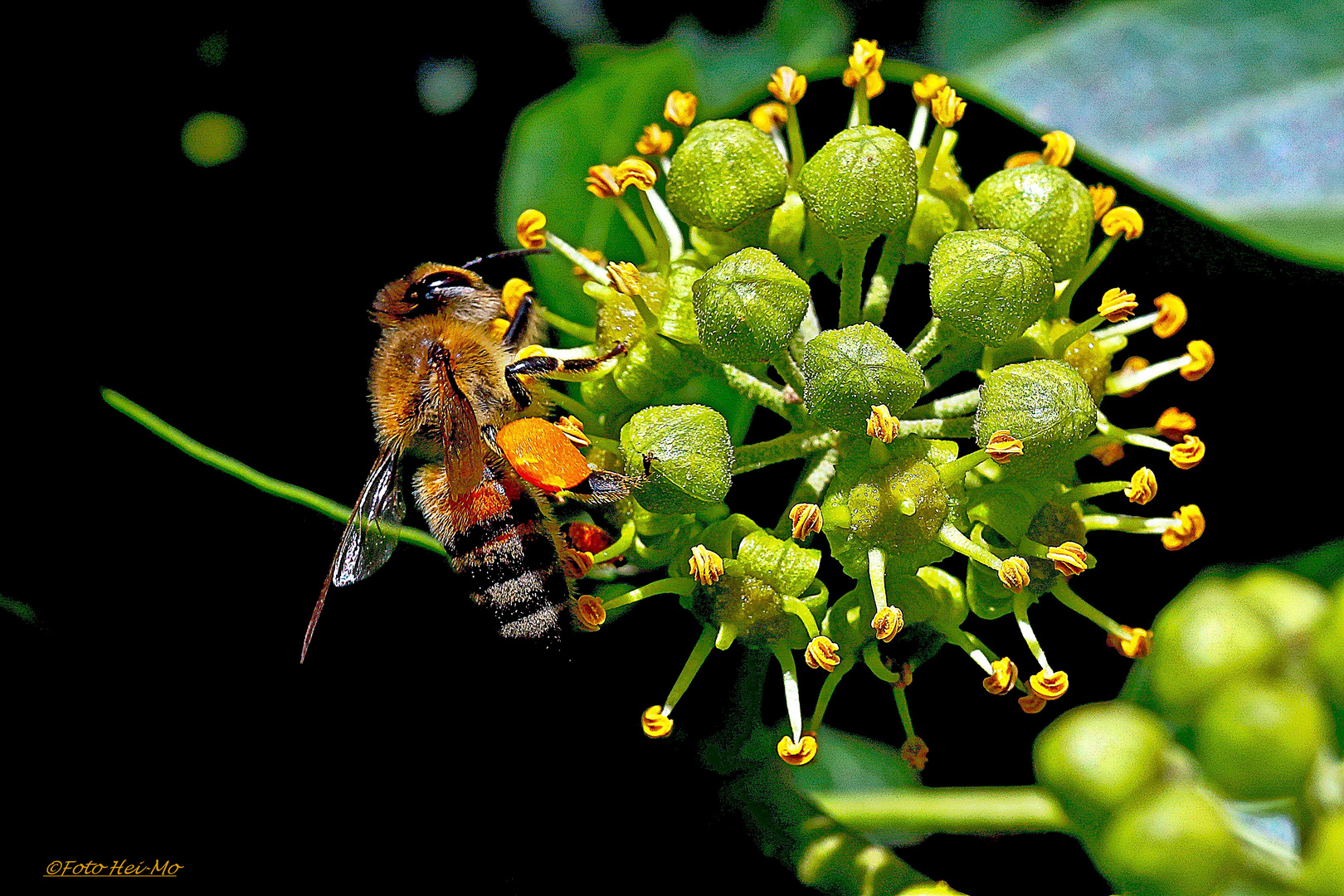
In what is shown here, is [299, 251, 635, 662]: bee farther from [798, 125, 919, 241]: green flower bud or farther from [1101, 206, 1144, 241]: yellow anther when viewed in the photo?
[1101, 206, 1144, 241]: yellow anther

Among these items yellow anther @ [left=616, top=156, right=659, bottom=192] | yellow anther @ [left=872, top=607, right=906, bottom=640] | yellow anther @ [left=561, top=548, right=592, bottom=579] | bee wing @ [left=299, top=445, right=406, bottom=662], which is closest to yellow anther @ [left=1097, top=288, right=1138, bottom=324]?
yellow anther @ [left=872, top=607, right=906, bottom=640]

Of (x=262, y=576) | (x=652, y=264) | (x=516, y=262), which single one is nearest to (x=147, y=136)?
(x=516, y=262)

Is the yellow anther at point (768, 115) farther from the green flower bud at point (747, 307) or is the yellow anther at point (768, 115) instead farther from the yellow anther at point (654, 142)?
the green flower bud at point (747, 307)

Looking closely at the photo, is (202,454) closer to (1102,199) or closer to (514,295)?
(514,295)

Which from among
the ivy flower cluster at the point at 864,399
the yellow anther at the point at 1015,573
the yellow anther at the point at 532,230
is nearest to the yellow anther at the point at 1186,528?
the ivy flower cluster at the point at 864,399

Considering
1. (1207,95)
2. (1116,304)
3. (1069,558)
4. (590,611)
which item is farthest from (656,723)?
(1207,95)

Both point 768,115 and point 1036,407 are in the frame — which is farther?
point 768,115

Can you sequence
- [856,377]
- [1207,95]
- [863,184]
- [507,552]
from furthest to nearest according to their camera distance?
[1207,95] < [507,552] < [863,184] < [856,377]

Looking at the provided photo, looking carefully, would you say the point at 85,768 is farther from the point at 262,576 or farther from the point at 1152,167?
the point at 1152,167
